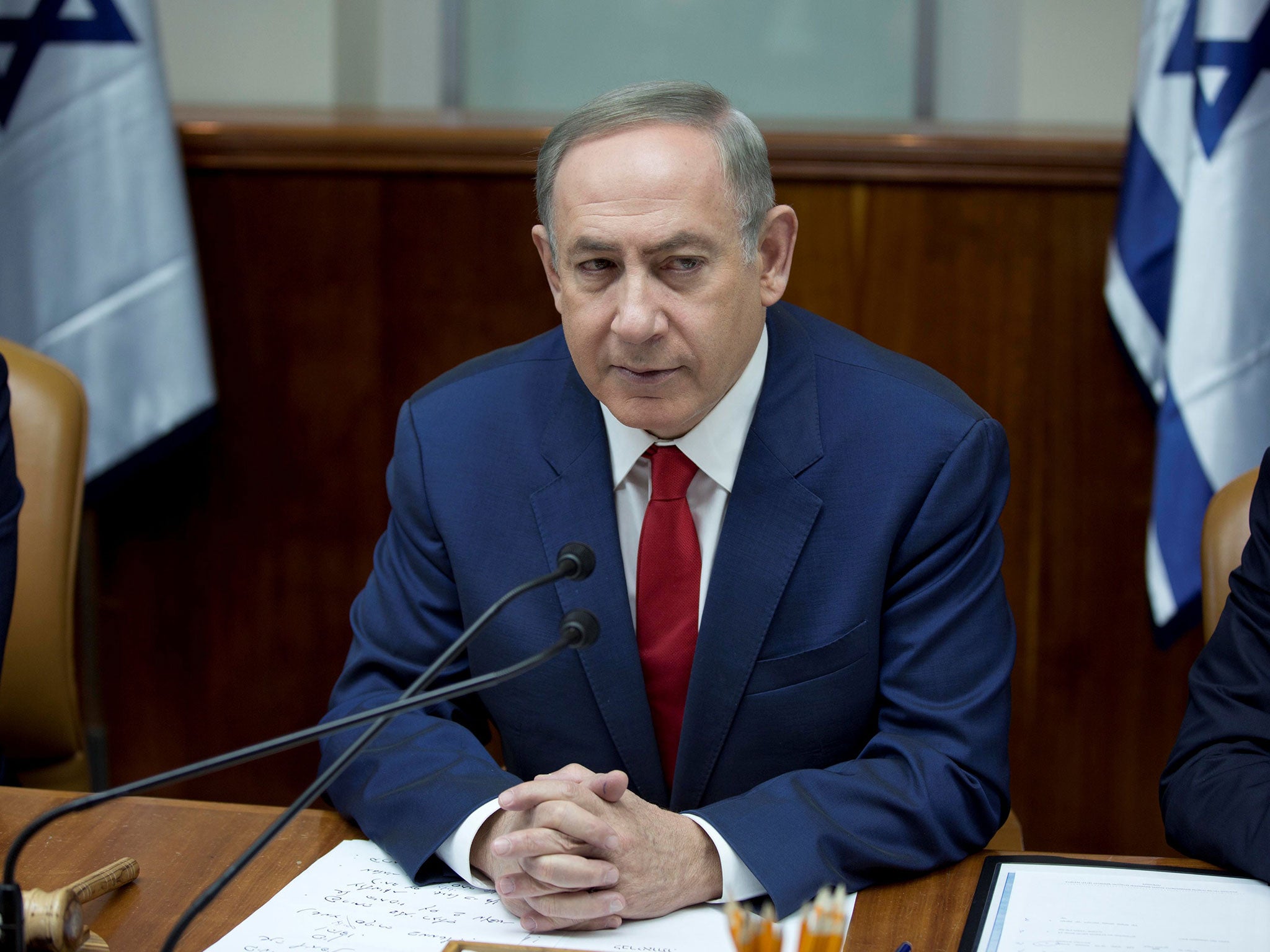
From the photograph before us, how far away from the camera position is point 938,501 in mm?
1487

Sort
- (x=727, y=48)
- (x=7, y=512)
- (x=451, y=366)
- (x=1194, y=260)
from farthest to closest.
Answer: (x=727, y=48)
(x=451, y=366)
(x=1194, y=260)
(x=7, y=512)

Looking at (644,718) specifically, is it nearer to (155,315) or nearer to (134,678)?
(155,315)

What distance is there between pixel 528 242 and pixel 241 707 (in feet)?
3.94

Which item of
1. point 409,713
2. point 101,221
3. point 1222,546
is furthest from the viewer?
point 101,221

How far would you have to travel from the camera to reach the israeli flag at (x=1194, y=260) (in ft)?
7.46

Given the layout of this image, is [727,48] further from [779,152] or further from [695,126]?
[695,126]

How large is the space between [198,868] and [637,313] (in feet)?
2.33

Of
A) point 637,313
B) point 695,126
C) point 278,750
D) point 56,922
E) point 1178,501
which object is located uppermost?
point 695,126

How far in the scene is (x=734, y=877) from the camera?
124 cm

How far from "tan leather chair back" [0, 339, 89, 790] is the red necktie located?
0.89 metres

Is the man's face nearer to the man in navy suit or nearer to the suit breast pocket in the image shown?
the man in navy suit

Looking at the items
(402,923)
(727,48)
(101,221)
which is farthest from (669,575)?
(727,48)

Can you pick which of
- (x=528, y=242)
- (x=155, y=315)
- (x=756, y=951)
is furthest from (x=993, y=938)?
(x=155, y=315)

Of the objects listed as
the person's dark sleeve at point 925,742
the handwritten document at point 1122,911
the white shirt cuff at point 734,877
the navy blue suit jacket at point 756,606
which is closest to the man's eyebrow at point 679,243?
the navy blue suit jacket at point 756,606
